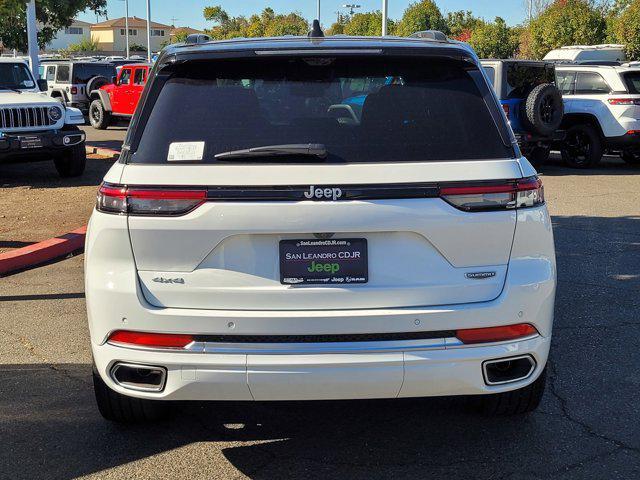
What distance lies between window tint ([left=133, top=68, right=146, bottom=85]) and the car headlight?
34.5ft

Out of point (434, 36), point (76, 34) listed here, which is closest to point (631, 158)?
point (434, 36)

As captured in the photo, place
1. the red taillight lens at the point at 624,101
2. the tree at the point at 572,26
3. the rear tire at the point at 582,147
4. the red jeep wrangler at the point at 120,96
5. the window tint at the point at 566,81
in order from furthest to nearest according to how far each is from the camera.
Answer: the tree at the point at 572,26
the red jeep wrangler at the point at 120,96
the window tint at the point at 566,81
the rear tire at the point at 582,147
the red taillight lens at the point at 624,101

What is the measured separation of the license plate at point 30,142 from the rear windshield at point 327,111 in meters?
9.58

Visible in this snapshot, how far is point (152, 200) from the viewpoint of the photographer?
3254mm

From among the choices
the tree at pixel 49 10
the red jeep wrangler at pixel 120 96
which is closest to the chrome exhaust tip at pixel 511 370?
the tree at pixel 49 10

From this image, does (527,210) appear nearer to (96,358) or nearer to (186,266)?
(186,266)

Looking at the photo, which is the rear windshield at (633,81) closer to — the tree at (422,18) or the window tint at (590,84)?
the window tint at (590,84)

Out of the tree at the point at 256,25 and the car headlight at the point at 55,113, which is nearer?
the car headlight at the point at 55,113

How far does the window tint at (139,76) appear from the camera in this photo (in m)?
23.3

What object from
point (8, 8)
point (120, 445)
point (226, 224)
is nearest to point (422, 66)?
point (226, 224)

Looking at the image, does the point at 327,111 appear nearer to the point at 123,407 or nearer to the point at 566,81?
the point at 123,407

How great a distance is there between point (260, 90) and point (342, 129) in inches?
15.2

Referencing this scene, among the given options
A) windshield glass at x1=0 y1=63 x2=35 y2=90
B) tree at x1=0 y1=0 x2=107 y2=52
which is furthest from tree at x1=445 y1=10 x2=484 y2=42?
windshield glass at x1=0 y1=63 x2=35 y2=90

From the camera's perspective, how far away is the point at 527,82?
14.6 metres
